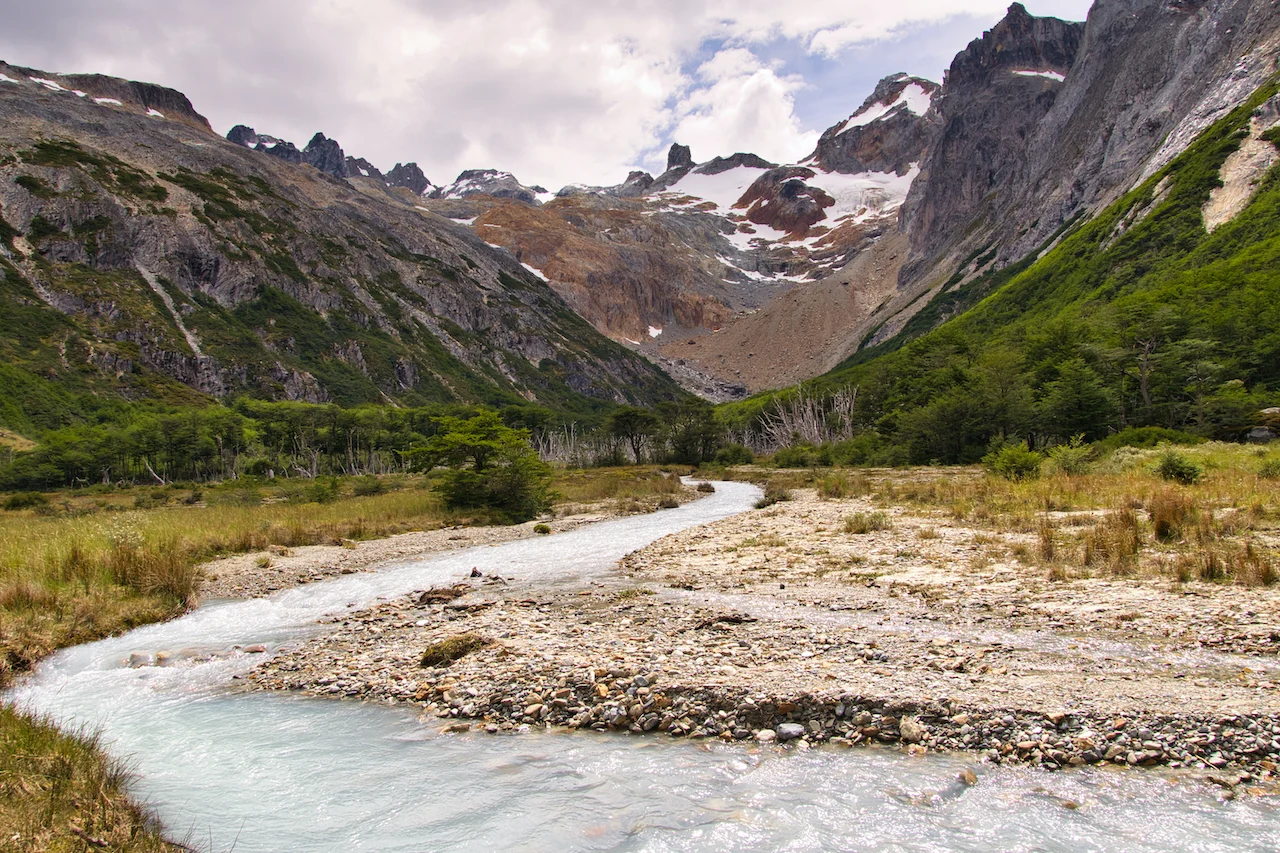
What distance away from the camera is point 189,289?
14012cm

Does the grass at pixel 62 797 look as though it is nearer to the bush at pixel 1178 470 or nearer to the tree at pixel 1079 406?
the bush at pixel 1178 470

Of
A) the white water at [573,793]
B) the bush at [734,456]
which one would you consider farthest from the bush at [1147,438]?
the bush at [734,456]

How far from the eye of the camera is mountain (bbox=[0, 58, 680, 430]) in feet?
363

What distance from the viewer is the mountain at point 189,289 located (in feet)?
363

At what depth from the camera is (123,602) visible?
12242 millimetres

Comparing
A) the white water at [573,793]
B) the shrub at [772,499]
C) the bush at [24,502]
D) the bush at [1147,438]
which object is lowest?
the shrub at [772,499]

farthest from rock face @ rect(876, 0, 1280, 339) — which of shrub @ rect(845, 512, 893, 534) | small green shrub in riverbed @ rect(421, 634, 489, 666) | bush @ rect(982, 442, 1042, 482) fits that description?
small green shrub in riverbed @ rect(421, 634, 489, 666)

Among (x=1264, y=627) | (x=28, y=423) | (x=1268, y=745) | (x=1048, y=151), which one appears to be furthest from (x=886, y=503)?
(x=1048, y=151)

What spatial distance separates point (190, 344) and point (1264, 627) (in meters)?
156

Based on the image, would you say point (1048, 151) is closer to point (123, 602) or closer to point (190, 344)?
point (123, 602)

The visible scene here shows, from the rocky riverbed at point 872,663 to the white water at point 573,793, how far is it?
379 millimetres

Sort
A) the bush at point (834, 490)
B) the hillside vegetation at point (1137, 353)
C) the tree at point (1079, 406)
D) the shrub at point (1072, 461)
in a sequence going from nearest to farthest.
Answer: the shrub at point (1072, 461), the bush at point (834, 490), the hillside vegetation at point (1137, 353), the tree at point (1079, 406)

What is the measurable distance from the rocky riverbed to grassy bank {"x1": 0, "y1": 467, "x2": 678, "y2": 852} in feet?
10.2

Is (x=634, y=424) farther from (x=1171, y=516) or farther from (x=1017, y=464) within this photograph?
(x=1171, y=516)
